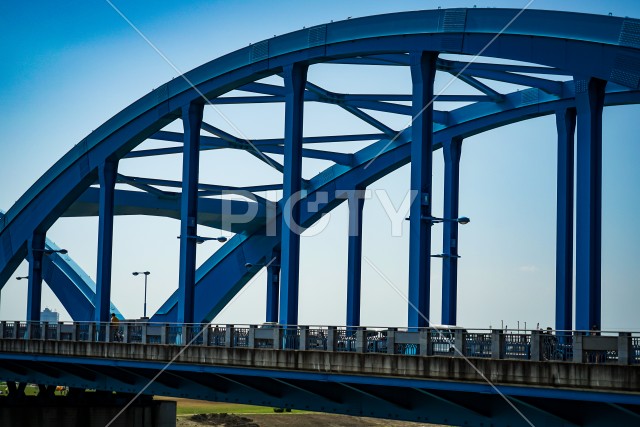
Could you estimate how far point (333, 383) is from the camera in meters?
30.2

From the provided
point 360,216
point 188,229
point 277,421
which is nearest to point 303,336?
point 188,229

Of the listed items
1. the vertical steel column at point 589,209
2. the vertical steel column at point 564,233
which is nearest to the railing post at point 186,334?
the vertical steel column at point 564,233

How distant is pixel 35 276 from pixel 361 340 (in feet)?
99.3

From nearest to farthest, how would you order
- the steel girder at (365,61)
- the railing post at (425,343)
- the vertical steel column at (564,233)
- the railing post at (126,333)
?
the railing post at (425,343)
the steel girder at (365,61)
the vertical steel column at (564,233)
the railing post at (126,333)

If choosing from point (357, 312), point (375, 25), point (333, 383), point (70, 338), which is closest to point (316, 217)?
point (357, 312)

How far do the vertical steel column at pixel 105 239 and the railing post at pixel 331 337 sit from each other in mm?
21061

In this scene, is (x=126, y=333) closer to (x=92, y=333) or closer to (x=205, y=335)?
(x=92, y=333)

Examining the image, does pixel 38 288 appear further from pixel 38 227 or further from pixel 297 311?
pixel 297 311

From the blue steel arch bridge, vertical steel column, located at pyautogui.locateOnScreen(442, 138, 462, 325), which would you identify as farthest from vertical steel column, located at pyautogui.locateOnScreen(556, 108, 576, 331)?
vertical steel column, located at pyautogui.locateOnScreen(442, 138, 462, 325)

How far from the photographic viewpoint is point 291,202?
123ft

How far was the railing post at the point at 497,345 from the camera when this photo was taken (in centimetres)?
2575

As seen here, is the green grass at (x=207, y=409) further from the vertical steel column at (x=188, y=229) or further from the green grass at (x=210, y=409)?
the vertical steel column at (x=188, y=229)

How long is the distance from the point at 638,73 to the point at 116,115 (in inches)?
1049

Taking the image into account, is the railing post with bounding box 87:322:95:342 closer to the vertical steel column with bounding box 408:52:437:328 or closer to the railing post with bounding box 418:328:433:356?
the vertical steel column with bounding box 408:52:437:328
